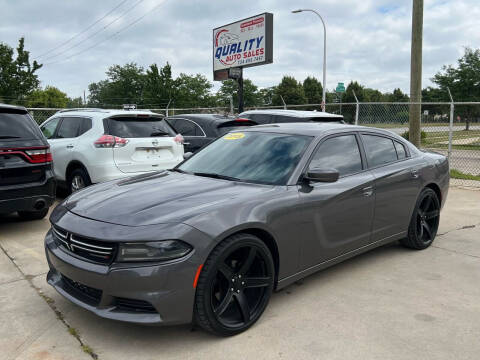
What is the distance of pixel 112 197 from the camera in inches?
131

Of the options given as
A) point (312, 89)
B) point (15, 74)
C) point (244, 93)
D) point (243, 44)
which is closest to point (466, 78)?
point (243, 44)

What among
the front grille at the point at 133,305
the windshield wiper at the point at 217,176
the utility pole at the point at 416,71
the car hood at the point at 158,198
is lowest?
the front grille at the point at 133,305

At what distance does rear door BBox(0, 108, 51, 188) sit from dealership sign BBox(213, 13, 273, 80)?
11.2 meters

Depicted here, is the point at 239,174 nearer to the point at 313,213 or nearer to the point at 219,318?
the point at 313,213

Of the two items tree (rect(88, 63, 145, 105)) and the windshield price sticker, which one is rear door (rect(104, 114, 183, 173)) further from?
tree (rect(88, 63, 145, 105))

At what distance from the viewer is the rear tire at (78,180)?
22.3ft

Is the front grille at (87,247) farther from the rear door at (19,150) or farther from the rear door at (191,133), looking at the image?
the rear door at (191,133)

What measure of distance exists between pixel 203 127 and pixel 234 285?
20.1 ft

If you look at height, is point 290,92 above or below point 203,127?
above

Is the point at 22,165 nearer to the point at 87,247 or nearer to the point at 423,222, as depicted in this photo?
the point at 87,247

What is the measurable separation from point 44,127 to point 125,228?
632 centimetres

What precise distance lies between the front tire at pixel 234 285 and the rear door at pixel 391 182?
1.56 metres

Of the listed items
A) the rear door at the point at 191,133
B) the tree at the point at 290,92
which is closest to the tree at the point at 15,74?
the rear door at the point at 191,133

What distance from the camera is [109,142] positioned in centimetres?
656
